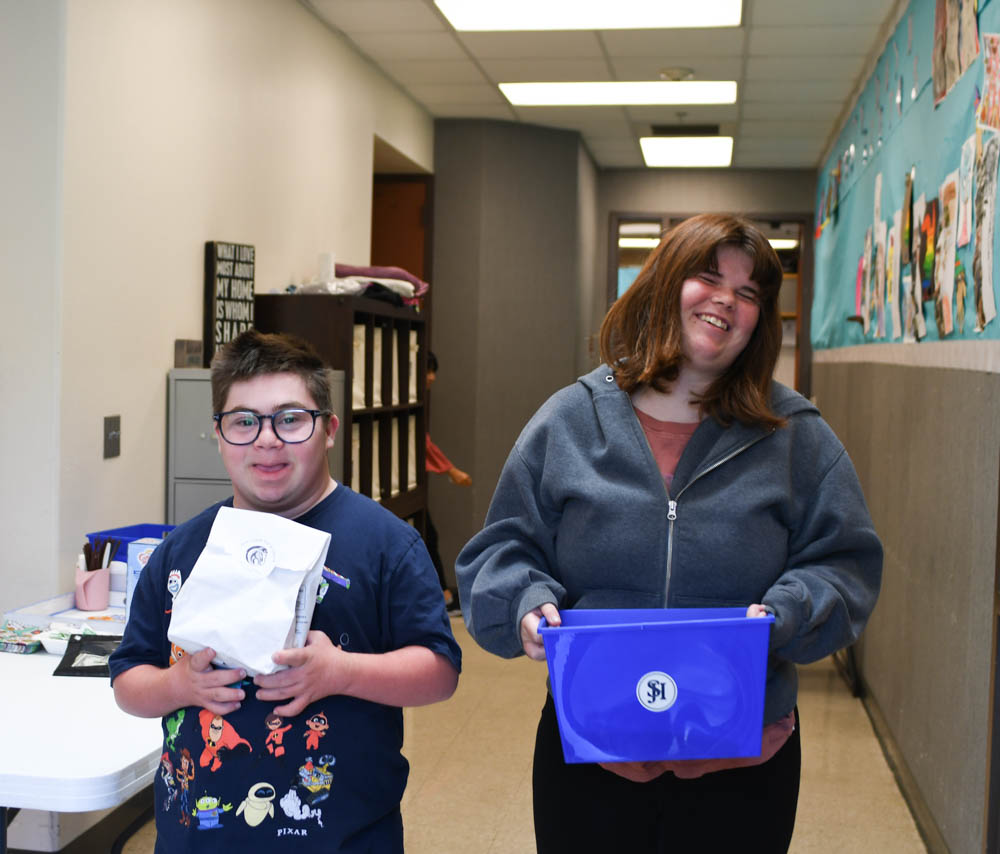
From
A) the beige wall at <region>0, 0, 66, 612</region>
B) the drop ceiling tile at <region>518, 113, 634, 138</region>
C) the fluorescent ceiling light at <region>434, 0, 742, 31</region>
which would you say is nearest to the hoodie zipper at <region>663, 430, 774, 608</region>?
the beige wall at <region>0, 0, 66, 612</region>

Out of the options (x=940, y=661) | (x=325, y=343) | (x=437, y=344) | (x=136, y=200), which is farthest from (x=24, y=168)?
(x=437, y=344)

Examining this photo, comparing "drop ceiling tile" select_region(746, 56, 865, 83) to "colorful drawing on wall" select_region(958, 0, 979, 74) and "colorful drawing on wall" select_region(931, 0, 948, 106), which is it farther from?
"colorful drawing on wall" select_region(958, 0, 979, 74)

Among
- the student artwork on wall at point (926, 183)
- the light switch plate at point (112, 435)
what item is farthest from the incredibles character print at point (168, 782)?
the student artwork on wall at point (926, 183)

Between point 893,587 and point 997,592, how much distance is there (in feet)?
5.98

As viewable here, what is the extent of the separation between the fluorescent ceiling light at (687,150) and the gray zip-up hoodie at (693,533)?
251 inches

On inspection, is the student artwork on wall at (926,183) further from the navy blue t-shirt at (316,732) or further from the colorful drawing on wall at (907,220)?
the navy blue t-shirt at (316,732)

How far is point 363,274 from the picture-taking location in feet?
16.2

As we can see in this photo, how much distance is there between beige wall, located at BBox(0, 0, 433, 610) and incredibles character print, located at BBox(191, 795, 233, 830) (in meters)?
1.82

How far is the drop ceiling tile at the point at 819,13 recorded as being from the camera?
4.64 metres

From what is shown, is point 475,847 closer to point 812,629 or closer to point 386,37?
point 812,629

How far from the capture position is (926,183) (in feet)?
11.7

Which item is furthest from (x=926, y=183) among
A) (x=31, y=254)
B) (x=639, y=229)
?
(x=639, y=229)

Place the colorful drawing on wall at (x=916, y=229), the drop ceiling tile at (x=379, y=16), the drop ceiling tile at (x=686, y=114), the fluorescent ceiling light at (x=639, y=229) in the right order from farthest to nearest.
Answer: the fluorescent ceiling light at (x=639, y=229) → the drop ceiling tile at (x=686, y=114) → the drop ceiling tile at (x=379, y=16) → the colorful drawing on wall at (x=916, y=229)

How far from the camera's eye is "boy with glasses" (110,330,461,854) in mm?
1359
